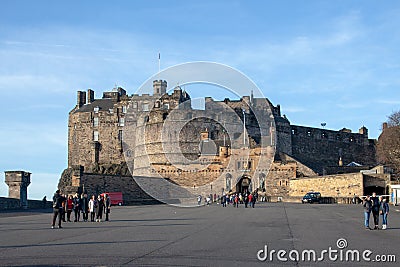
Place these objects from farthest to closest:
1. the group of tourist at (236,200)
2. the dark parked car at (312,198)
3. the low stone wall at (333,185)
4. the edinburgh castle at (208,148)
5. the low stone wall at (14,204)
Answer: the edinburgh castle at (208,148)
the low stone wall at (333,185)
the dark parked car at (312,198)
the group of tourist at (236,200)
the low stone wall at (14,204)

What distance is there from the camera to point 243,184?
6116 centimetres

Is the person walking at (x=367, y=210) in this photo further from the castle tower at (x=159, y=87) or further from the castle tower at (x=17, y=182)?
the castle tower at (x=159, y=87)

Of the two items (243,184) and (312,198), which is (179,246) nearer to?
(312,198)

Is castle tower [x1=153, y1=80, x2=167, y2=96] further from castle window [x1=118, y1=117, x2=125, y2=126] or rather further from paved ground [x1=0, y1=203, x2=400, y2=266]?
paved ground [x1=0, y1=203, x2=400, y2=266]

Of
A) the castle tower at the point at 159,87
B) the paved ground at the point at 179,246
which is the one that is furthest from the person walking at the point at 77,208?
the castle tower at the point at 159,87

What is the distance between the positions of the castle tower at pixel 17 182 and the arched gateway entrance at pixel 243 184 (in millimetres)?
33352

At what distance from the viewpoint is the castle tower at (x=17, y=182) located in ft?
93.6

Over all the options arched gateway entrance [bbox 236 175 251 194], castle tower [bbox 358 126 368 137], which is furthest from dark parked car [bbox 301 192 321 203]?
castle tower [bbox 358 126 368 137]

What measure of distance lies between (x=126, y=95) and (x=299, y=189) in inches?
1200

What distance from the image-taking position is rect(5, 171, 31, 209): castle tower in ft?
93.6

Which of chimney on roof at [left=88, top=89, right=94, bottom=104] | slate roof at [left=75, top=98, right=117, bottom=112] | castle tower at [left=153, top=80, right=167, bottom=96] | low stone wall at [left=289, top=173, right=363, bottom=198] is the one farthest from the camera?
chimney on roof at [left=88, top=89, right=94, bottom=104]

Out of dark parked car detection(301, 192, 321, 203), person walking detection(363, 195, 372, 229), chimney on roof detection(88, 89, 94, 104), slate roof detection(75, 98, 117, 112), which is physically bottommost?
dark parked car detection(301, 192, 321, 203)

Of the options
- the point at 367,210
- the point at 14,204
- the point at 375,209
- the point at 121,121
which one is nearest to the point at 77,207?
the point at 14,204

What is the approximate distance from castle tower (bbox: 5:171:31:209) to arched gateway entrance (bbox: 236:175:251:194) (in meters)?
33.4
